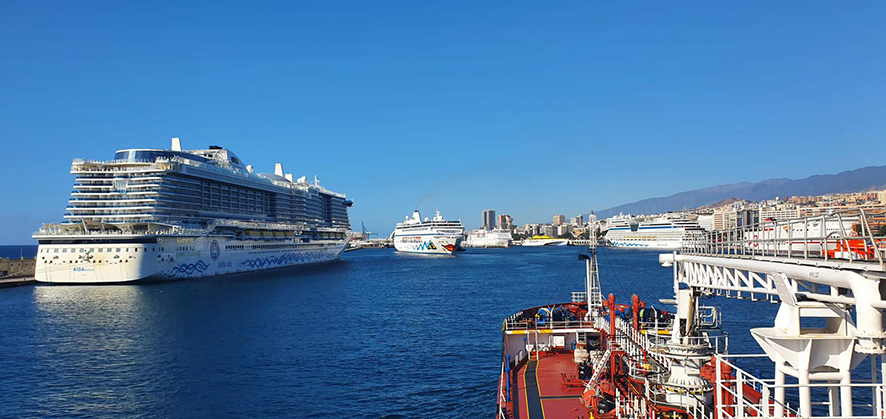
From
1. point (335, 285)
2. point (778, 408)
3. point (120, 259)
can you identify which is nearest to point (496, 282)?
point (335, 285)

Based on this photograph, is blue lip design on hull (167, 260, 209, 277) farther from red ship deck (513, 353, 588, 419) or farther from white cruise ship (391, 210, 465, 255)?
white cruise ship (391, 210, 465, 255)

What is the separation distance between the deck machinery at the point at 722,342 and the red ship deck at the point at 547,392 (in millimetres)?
60

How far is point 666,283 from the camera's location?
68500mm

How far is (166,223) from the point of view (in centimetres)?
7125

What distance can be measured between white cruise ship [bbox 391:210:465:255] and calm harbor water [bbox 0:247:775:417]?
86.9m

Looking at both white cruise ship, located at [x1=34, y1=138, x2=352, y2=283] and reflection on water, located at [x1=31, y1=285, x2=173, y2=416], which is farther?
white cruise ship, located at [x1=34, y1=138, x2=352, y2=283]

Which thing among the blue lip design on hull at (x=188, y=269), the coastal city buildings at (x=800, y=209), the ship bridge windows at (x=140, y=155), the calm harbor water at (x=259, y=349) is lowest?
the calm harbor water at (x=259, y=349)

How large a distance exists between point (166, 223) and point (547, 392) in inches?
2541

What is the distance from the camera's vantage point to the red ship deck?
1838 cm

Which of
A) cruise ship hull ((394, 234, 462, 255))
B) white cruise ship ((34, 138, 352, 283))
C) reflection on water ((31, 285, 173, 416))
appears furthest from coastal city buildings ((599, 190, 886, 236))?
cruise ship hull ((394, 234, 462, 255))

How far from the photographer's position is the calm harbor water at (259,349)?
2422 cm

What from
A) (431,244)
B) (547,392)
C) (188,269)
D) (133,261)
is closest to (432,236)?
(431,244)

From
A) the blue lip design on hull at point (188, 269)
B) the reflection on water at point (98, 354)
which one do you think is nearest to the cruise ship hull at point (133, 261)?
the blue lip design on hull at point (188, 269)

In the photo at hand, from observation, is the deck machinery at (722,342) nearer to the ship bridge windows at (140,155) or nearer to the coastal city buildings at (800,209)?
the coastal city buildings at (800,209)
